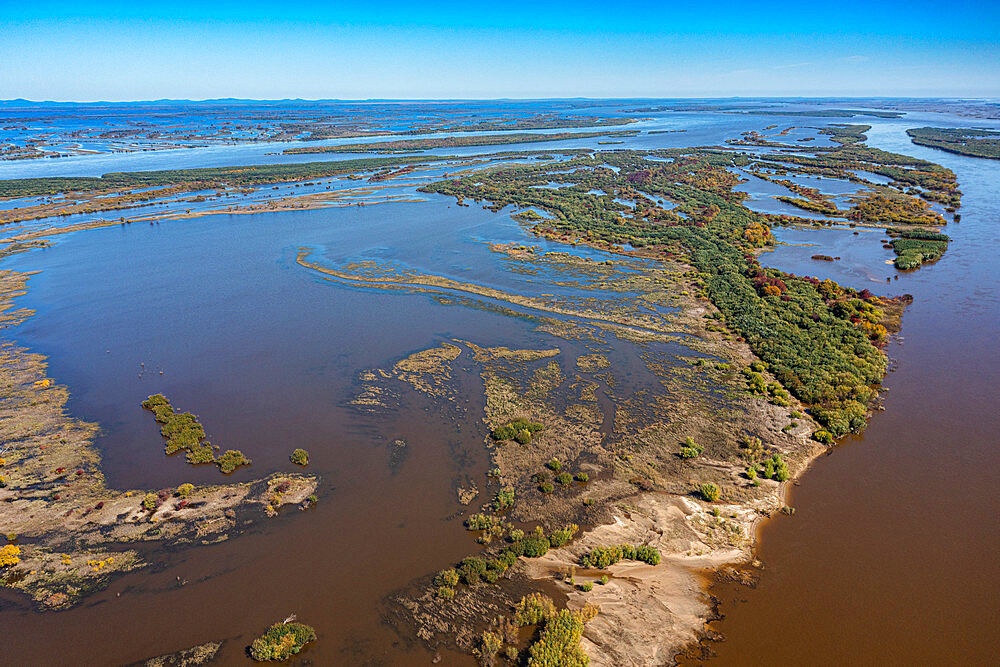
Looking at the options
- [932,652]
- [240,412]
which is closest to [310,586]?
[240,412]

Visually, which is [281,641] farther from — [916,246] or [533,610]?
[916,246]

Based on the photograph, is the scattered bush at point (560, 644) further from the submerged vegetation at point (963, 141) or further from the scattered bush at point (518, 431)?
the submerged vegetation at point (963, 141)

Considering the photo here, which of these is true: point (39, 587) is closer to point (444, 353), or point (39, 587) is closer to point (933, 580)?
point (444, 353)

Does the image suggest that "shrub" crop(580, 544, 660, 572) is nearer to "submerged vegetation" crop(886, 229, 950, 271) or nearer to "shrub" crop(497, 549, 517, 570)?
"shrub" crop(497, 549, 517, 570)

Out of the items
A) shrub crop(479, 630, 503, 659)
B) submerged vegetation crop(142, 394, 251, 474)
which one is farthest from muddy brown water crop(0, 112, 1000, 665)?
shrub crop(479, 630, 503, 659)

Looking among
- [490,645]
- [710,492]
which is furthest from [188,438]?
[710,492]

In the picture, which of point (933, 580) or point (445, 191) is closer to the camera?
point (933, 580)

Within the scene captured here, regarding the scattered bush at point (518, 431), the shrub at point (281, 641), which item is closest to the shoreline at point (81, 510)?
the shrub at point (281, 641)
